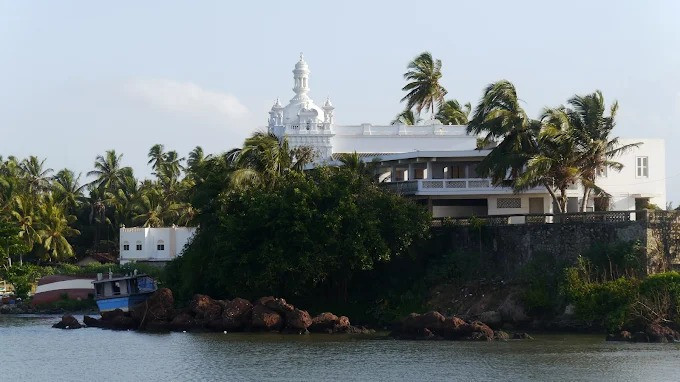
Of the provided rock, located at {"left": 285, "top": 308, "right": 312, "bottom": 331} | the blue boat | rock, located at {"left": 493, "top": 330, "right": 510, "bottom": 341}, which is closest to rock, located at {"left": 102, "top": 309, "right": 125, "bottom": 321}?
the blue boat

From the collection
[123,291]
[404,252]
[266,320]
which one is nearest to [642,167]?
[404,252]

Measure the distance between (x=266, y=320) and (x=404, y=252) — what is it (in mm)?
7012

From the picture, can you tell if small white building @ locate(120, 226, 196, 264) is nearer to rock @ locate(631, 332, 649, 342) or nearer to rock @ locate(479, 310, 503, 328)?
rock @ locate(479, 310, 503, 328)

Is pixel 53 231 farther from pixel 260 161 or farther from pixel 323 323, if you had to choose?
pixel 323 323

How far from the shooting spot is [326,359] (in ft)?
114

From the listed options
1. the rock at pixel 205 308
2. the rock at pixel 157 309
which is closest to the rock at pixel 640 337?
the rock at pixel 205 308

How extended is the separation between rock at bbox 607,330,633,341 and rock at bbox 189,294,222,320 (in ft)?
47.7

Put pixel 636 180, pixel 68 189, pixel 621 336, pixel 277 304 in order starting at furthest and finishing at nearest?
pixel 68 189 < pixel 636 180 < pixel 277 304 < pixel 621 336

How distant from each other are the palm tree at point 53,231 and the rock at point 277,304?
1282 inches

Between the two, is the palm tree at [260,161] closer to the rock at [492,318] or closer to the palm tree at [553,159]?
the palm tree at [553,159]

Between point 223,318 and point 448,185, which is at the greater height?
point 448,185

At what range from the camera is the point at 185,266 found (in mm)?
49156

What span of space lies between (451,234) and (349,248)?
217 inches

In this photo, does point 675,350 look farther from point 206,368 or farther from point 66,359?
point 66,359
